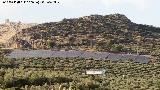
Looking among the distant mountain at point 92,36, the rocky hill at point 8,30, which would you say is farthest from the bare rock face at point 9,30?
the distant mountain at point 92,36

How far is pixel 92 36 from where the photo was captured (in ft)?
361

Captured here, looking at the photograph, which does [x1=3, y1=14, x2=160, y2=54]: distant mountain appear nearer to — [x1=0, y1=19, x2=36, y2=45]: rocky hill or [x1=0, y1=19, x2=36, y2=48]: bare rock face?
[x1=0, y1=19, x2=36, y2=48]: bare rock face

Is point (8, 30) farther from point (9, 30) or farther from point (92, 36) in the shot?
point (92, 36)

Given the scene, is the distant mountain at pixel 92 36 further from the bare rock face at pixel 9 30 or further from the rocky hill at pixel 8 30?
the rocky hill at pixel 8 30

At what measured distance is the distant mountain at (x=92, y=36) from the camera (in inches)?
3976

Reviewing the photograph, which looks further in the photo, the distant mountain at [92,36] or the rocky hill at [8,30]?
the rocky hill at [8,30]

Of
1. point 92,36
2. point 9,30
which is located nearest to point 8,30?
point 9,30

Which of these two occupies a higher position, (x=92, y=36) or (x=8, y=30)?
(x=8, y=30)

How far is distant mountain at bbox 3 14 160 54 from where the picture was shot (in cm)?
10100

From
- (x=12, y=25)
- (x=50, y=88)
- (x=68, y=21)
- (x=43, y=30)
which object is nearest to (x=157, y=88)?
(x=50, y=88)

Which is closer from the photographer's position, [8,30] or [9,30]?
[9,30]

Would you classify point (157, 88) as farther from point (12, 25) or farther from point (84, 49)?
point (12, 25)

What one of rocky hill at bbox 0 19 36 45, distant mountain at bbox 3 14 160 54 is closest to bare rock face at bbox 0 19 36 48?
rocky hill at bbox 0 19 36 45

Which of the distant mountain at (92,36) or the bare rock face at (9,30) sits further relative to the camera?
the bare rock face at (9,30)
